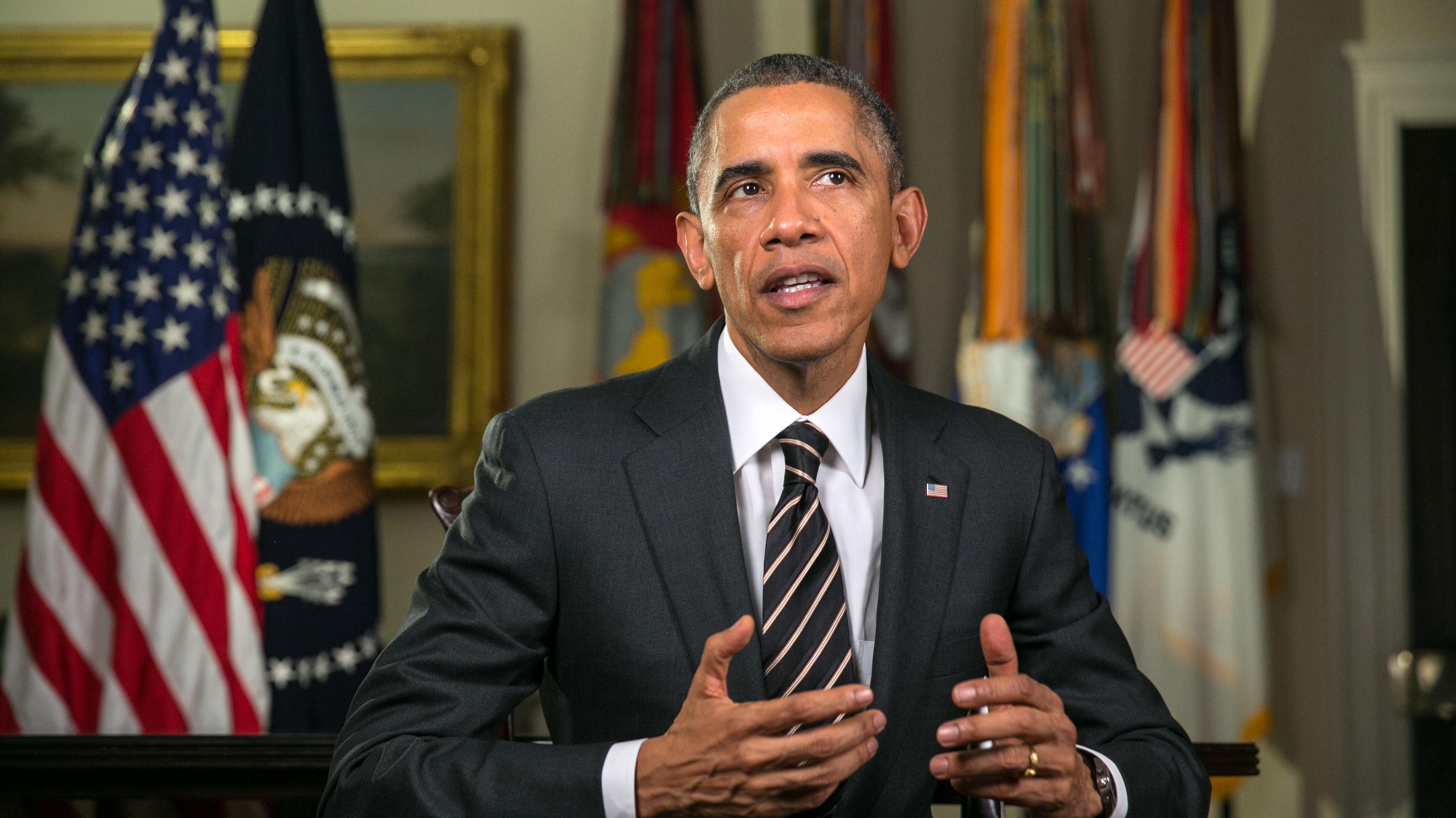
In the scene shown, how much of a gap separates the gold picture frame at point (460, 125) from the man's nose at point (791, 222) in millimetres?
2428

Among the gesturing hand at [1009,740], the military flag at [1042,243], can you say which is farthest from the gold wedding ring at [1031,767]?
the military flag at [1042,243]

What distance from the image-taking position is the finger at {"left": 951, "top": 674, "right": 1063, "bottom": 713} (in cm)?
109

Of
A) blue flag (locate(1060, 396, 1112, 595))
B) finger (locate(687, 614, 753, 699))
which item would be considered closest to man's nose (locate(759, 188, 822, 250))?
finger (locate(687, 614, 753, 699))

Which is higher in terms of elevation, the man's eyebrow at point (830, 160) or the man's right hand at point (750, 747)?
the man's eyebrow at point (830, 160)

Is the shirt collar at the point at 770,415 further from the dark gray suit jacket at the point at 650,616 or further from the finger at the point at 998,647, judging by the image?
the finger at the point at 998,647

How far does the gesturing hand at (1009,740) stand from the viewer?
43.6 inches

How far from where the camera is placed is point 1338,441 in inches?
142

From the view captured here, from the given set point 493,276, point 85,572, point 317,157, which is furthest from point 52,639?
point 493,276

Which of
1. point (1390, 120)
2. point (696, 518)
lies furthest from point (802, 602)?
point (1390, 120)

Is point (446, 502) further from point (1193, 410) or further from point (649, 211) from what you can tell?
point (1193, 410)

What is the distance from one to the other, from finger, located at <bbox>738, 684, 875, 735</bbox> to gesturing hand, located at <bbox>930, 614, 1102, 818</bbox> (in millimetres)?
121

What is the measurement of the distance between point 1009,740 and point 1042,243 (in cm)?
232

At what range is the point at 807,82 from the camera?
1.41 meters

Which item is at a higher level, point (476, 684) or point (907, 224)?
point (907, 224)
